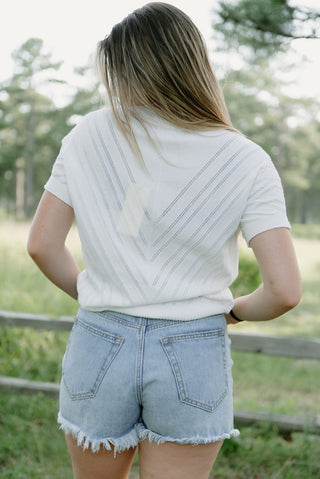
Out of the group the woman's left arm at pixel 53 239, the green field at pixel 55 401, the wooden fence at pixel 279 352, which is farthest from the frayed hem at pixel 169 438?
the wooden fence at pixel 279 352

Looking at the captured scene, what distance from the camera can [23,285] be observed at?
6496 millimetres

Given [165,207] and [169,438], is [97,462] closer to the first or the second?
[169,438]

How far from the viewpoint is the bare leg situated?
1.41 metres

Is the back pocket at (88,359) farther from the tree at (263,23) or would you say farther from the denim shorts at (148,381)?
the tree at (263,23)

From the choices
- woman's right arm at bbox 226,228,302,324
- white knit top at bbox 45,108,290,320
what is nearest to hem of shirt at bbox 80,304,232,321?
white knit top at bbox 45,108,290,320

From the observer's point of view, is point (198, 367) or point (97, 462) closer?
point (198, 367)

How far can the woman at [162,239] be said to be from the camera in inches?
50.6

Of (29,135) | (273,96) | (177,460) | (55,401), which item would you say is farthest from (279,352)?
(29,135)

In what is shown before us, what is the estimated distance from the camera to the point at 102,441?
135cm

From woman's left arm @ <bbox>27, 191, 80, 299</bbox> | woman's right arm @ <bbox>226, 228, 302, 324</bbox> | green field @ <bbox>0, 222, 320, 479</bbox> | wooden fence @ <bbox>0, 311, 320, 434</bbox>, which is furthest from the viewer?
wooden fence @ <bbox>0, 311, 320, 434</bbox>

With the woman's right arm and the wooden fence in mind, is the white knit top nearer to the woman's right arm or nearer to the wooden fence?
the woman's right arm

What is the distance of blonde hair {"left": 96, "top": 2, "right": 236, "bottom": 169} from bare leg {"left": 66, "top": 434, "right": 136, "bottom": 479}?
0.83 metres

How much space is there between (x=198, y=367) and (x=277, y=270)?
1.06 ft

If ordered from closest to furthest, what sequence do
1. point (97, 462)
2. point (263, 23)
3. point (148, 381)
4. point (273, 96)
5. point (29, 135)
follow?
point (148, 381), point (97, 462), point (263, 23), point (273, 96), point (29, 135)
